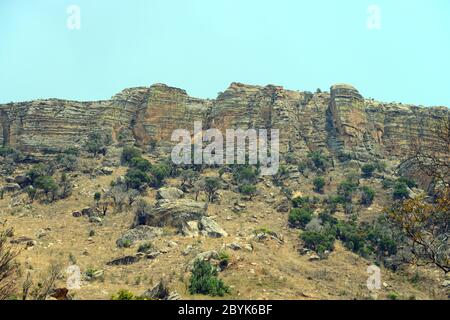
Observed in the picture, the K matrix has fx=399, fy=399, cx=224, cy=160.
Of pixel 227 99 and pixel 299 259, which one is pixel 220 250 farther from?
pixel 227 99

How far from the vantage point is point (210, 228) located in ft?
107

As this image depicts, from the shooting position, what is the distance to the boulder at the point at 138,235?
3112cm

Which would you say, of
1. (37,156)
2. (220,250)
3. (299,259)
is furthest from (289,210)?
(37,156)

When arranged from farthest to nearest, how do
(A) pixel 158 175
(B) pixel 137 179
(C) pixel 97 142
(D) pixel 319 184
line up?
(C) pixel 97 142, (D) pixel 319 184, (A) pixel 158 175, (B) pixel 137 179

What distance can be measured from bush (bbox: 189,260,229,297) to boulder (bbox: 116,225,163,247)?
29.6 ft

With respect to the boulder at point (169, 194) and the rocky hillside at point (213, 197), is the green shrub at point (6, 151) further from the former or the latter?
the boulder at point (169, 194)

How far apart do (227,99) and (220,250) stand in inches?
1620

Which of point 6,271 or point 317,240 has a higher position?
point 6,271

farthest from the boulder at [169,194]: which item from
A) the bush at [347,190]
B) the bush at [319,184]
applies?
the bush at [347,190]

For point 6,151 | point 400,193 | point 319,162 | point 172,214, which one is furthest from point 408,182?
Result: point 6,151

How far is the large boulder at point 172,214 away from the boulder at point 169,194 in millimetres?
3969

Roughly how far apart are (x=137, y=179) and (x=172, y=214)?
1254 centimetres

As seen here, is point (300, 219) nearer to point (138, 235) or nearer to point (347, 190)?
point (347, 190)

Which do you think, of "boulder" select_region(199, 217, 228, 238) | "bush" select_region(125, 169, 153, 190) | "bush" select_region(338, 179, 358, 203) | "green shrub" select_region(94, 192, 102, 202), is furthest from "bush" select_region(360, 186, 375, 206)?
"green shrub" select_region(94, 192, 102, 202)
